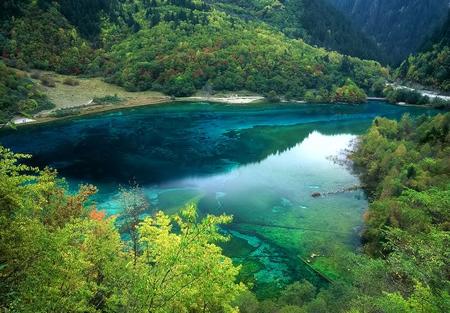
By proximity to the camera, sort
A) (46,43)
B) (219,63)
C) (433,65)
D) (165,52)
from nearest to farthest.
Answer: (46,43) < (219,63) < (165,52) < (433,65)

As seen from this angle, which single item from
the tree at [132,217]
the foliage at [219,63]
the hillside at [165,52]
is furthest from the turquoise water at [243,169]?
the hillside at [165,52]

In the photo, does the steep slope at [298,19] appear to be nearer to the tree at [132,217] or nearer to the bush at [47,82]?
the bush at [47,82]

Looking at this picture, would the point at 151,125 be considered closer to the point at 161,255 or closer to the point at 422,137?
the point at 422,137

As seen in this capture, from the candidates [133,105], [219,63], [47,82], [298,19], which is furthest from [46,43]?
[298,19]

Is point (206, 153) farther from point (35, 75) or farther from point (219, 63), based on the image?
point (219, 63)

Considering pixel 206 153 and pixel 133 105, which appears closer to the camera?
pixel 206 153
